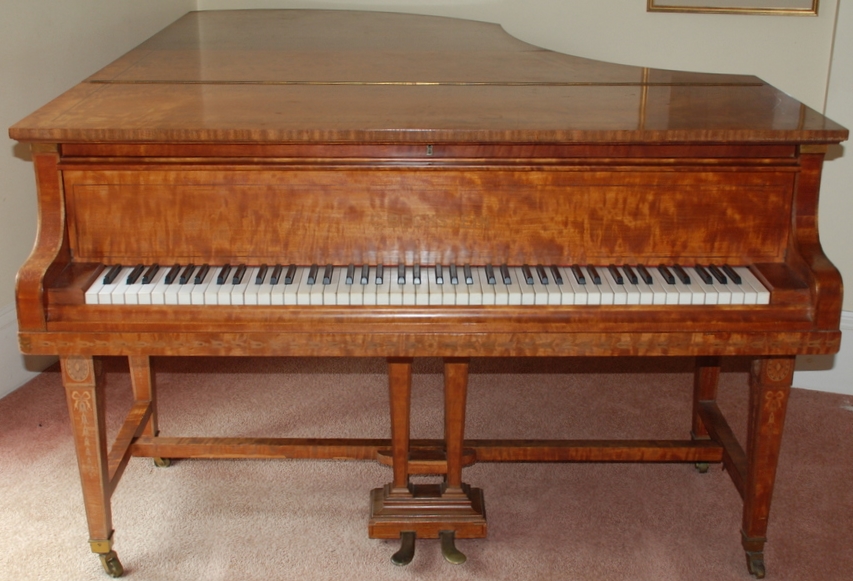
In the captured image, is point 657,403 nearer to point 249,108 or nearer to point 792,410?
point 792,410

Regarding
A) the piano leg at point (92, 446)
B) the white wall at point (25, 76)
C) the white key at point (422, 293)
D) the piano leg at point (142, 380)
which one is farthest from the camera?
the white wall at point (25, 76)

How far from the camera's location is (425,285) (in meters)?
2.30

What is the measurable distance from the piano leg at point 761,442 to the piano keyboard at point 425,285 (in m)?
0.29

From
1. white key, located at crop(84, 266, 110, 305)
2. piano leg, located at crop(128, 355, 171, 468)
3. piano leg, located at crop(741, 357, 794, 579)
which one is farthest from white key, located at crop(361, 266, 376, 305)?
piano leg, located at crop(128, 355, 171, 468)

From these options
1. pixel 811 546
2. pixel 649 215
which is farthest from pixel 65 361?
pixel 811 546

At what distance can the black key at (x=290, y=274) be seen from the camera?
91.1 inches

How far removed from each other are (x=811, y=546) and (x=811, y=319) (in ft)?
3.17

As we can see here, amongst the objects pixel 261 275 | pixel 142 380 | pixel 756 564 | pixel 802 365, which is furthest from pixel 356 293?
pixel 802 365

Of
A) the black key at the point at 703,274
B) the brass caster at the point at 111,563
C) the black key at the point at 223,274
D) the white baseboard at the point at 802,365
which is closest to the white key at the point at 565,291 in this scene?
the black key at the point at 703,274

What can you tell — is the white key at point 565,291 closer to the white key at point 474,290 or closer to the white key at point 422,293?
the white key at point 474,290

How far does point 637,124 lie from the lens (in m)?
2.36

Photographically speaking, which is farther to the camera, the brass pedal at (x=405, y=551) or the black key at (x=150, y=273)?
the brass pedal at (x=405, y=551)

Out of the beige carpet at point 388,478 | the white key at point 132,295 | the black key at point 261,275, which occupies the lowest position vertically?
the beige carpet at point 388,478

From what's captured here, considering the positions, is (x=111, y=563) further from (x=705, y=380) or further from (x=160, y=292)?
(x=705, y=380)
